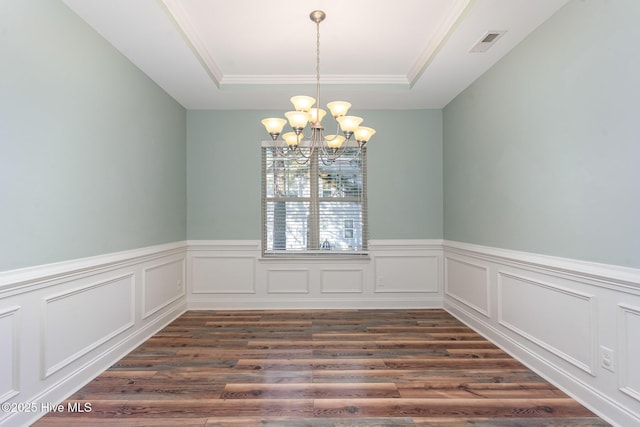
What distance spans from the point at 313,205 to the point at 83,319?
262 cm

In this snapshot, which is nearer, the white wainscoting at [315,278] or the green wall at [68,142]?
the green wall at [68,142]

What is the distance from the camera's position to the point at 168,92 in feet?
11.9

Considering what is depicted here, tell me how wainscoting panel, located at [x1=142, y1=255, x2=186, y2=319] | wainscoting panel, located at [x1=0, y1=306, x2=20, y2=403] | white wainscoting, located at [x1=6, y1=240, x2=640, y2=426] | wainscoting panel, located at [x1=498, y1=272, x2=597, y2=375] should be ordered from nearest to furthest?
wainscoting panel, located at [x1=0, y1=306, x2=20, y2=403] → white wainscoting, located at [x1=6, y1=240, x2=640, y2=426] → wainscoting panel, located at [x1=498, y1=272, x2=597, y2=375] → wainscoting panel, located at [x1=142, y1=255, x2=186, y2=319]

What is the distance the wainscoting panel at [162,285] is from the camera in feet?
10.5

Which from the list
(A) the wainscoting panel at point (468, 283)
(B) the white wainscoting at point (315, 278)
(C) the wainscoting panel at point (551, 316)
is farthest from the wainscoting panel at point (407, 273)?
(C) the wainscoting panel at point (551, 316)

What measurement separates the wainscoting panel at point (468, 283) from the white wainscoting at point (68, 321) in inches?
127

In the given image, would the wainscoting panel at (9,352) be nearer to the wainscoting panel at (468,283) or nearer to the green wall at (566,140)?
the green wall at (566,140)

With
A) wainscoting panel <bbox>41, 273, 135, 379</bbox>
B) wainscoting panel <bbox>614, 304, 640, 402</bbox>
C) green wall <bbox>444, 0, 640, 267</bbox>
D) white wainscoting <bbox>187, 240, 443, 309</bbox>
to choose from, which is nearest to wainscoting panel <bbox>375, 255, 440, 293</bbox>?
white wainscoting <bbox>187, 240, 443, 309</bbox>

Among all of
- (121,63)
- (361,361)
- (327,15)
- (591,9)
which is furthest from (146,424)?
(591,9)

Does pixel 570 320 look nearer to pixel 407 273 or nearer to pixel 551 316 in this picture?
pixel 551 316

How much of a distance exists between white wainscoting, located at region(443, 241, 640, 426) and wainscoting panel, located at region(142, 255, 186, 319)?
3.24 meters

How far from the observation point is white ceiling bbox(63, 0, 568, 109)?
234 centimetres

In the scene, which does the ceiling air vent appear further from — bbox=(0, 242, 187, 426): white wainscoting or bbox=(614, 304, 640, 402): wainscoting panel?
bbox=(0, 242, 187, 426): white wainscoting

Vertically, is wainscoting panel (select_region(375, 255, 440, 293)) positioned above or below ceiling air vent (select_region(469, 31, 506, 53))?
below
